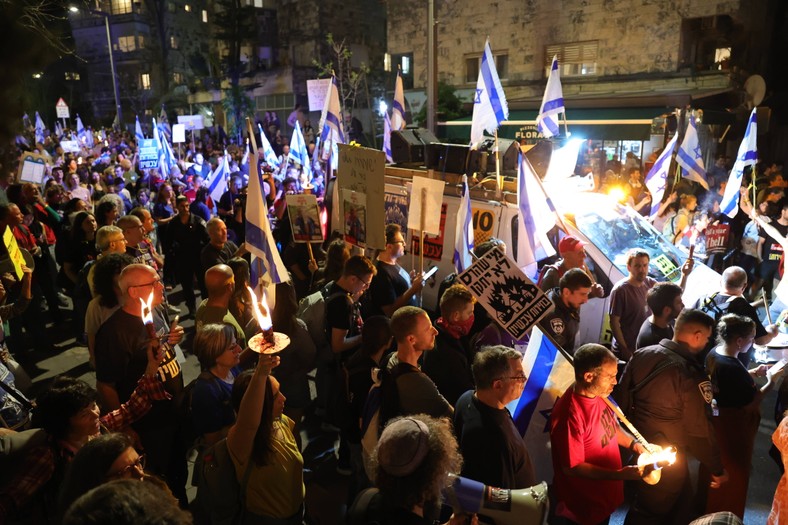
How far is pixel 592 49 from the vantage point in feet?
72.6

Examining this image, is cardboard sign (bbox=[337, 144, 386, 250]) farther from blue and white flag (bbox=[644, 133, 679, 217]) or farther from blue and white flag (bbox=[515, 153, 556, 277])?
blue and white flag (bbox=[644, 133, 679, 217])

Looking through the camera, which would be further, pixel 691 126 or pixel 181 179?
pixel 181 179

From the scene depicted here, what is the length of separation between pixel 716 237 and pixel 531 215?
5048 millimetres

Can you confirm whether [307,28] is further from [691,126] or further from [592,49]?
[691,126]

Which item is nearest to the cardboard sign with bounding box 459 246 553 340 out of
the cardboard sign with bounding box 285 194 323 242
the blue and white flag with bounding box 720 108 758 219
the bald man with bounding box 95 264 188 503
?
the bald man with bounding box 95 264 188 503

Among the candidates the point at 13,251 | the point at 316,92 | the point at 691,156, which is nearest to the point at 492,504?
the point at 13,251

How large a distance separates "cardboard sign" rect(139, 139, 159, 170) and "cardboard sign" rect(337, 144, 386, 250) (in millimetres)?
10325

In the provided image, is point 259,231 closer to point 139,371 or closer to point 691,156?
point 139,371

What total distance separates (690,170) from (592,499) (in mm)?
8302

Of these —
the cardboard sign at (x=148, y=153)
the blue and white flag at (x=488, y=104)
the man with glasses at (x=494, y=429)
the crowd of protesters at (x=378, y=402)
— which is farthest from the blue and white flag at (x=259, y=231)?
the cardboard sign at (x=148, y=153)

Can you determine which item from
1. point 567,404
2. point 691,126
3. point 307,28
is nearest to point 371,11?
point 307,28

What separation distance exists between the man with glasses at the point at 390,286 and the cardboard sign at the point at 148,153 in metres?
10.4

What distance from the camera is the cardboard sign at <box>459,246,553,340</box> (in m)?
4.04

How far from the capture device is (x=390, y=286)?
5840 mm
